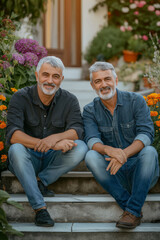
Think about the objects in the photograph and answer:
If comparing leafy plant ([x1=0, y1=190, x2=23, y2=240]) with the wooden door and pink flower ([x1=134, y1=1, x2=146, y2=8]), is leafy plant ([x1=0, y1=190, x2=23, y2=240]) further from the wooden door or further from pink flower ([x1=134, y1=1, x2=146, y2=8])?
pink flower ([x1=134, y1=1, x2=146, y2=8])

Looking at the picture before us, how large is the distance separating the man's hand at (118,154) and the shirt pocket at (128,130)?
24 cm

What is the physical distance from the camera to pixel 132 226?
99.1 inches

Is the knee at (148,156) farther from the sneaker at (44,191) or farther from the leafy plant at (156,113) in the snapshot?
the sneaker at (44,191)

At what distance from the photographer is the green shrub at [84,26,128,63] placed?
7.51 m

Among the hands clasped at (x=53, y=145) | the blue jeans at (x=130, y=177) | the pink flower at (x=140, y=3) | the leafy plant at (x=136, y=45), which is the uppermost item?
the pink flower at (x=140, y=3)

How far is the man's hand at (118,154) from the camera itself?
2639mm

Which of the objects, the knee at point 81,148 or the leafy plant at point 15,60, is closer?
the knee at point 81,148

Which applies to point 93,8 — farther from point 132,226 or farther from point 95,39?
point 132,226

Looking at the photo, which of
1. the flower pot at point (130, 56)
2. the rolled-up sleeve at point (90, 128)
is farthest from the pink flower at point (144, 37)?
the rolled-up sleeve at point (90, 128)

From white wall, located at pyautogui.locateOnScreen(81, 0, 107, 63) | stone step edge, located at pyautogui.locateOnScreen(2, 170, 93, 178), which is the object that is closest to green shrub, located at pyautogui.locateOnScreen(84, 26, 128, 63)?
white wall, located at pyautogui.locateOnScreen(81, 0, 107, 63)

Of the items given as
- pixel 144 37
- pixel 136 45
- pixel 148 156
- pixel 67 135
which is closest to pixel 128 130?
pixel 148 156

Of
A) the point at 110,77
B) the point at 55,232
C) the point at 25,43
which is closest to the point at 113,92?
the point at 110,77

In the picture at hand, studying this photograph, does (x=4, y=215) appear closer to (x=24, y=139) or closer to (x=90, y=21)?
(x=24, y=139)

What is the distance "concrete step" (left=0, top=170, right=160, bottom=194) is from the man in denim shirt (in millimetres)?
268
